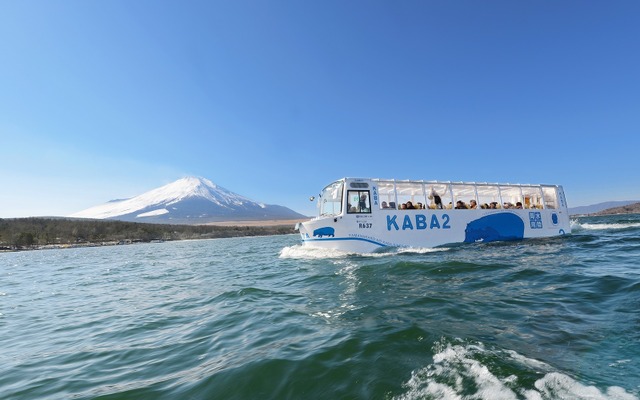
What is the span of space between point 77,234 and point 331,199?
114 metres

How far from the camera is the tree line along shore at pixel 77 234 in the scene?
8750 centimetres

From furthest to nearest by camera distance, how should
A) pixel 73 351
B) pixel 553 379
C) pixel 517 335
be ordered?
pixel 73 351 → pixel 517 335 → pixel 553 379

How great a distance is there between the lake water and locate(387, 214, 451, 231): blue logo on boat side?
8730 millimetres

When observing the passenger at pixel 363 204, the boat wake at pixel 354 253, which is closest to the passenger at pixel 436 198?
the boat wake at pixel 354 253

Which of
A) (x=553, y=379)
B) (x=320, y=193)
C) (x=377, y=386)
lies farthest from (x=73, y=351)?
(x=320, y=193)

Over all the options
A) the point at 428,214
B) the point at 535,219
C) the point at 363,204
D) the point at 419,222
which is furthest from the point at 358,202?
the point at 535,219

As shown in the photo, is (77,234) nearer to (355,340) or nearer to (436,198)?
(436,198)

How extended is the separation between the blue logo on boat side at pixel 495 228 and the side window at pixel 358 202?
7.61 m

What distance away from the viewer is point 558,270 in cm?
1033

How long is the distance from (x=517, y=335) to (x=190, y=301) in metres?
8.69

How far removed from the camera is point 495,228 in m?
23.0

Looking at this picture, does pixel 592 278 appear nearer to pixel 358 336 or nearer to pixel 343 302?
pixel 343 302

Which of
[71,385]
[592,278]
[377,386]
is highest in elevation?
[592,278]

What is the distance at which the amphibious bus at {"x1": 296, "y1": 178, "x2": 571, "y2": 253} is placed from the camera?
62.9ft
